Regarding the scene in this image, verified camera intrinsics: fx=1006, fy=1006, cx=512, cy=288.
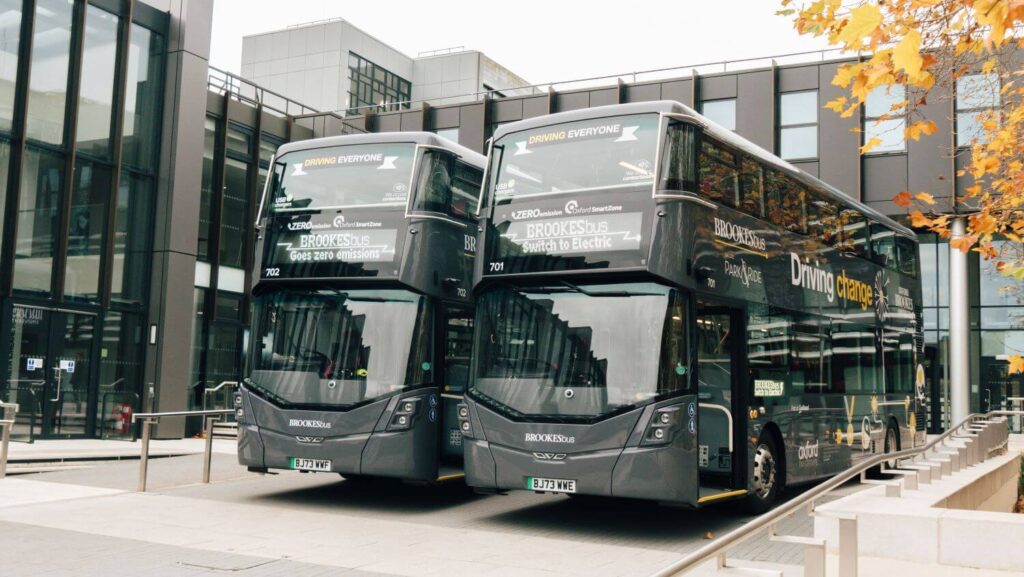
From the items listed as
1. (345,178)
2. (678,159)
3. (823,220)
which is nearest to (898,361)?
(823,220)

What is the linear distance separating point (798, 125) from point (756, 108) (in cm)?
119

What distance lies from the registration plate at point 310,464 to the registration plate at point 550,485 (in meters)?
2.65

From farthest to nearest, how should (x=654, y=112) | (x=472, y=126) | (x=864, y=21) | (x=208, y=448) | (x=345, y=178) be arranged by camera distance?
(x=472, y=126) → (x=208, y=448) → (x=345, y=178) → (x=654, y=112) → (x=864, y=21)

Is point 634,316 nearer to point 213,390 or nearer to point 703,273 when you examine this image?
point 703,273

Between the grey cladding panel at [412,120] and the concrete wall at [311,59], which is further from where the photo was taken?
the concrete wall at [311,59]

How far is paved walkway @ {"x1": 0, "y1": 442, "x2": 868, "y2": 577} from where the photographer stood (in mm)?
8312

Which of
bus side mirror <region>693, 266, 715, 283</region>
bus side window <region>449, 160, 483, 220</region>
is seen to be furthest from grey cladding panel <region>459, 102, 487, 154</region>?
bus side mirror <region>693, 266, 715, 283</region>

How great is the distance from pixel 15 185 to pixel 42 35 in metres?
3.14

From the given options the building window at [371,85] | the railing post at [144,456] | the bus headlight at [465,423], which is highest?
the building window at [371,85]

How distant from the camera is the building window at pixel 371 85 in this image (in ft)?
137

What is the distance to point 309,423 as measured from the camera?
11.7 m

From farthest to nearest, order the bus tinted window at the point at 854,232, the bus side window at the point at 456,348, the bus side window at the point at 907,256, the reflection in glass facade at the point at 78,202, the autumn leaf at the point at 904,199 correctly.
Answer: the reflection in glass facade at the point at 78,202 → the bus side window at the point at 907,256 → the bus tinted window at the point at 854,232 → the bus side window at the point at 456,348 → the autumn leaf at the point at 904,199

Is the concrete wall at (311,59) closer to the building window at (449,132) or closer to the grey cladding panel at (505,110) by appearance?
the building window at (449,132)

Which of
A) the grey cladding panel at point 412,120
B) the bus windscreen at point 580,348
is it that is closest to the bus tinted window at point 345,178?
the bus windscreen at point 580,348
